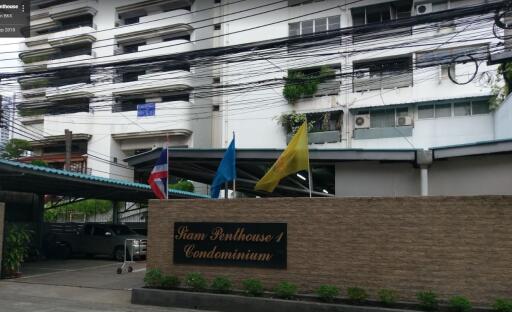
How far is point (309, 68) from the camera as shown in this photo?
118 feet

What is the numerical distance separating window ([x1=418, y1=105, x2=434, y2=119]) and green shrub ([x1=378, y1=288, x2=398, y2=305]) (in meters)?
24.4

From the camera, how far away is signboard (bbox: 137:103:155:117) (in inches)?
1704

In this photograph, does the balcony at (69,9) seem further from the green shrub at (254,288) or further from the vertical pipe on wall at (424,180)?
the green shrub at (254,288)

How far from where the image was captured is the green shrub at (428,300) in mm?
9734

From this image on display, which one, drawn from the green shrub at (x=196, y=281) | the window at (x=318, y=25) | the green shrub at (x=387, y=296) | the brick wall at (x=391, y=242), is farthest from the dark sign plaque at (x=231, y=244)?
the window at (x=318, y=25)

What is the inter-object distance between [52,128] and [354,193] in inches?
1584

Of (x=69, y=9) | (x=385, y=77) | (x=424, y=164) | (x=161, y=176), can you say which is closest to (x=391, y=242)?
(x=424, y=164)

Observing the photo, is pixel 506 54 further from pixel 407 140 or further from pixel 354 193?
pixel 407 140

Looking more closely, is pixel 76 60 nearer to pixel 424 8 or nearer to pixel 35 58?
pixel 35 58

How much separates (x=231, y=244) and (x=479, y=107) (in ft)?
78.3

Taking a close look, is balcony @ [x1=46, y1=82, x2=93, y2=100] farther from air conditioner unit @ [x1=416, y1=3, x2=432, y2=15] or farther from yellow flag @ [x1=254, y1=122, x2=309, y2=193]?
yellow flag @ [x1=254, y1=122, x2=309, y2=193]

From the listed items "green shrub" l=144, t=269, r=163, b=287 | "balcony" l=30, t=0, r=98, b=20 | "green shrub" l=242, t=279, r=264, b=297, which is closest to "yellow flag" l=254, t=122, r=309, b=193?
"green shrub" l=242, t=279, r=264, b=297

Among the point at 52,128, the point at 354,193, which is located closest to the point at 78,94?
the point at 52,128

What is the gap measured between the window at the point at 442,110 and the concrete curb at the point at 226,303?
976 inches
